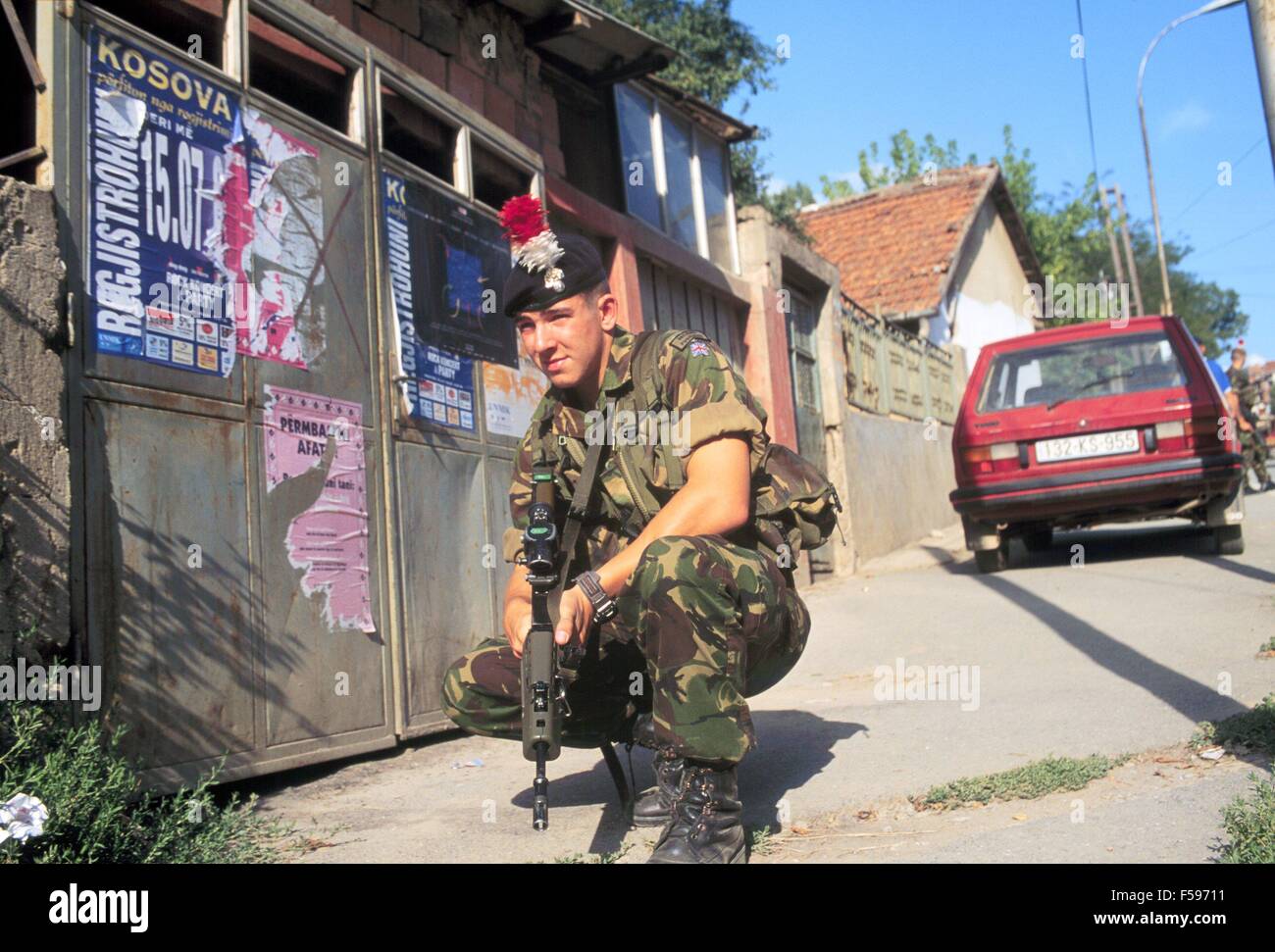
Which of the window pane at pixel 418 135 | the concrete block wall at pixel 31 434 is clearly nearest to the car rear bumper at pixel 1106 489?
the window pane at pixel 418 135

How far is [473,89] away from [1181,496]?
530 cm

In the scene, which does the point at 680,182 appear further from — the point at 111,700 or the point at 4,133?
the point at 111,700

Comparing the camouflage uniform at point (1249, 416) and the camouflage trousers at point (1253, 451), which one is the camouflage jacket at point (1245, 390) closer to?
the camouflage uniform at point (1249, 416)

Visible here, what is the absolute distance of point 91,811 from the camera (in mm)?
2809

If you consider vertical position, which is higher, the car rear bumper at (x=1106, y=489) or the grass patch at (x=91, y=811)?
the car rear bumper at (x=1106, y=489)

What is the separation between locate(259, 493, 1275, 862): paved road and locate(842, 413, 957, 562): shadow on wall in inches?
183

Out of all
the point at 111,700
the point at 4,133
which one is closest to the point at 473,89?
the point at 4,133

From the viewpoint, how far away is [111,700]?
350cm

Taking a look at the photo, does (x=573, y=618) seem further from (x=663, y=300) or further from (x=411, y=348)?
(x=663, y=300)

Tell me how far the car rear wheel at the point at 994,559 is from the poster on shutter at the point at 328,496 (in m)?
5.41

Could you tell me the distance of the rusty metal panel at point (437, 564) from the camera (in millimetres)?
5062

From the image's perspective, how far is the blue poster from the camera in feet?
16.9

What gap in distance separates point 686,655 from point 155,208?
98.4 inches
